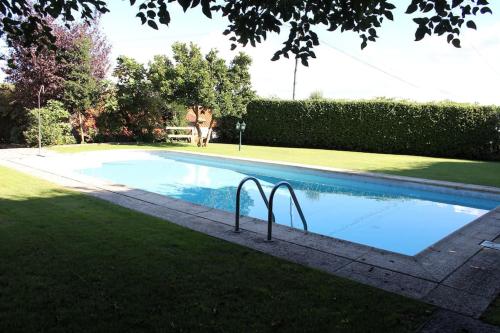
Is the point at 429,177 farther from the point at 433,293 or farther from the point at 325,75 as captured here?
the point at 325,75

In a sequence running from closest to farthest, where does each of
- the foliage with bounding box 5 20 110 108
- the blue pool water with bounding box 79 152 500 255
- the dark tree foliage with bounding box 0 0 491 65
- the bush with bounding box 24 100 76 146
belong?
the dark tree foliage with bounding box 0 0 491 65 < the blue pool water with bounding box 79 152 500 255 < the bush with bounding box 24 100 76 146 < the foliage with bounding box 5 20 110 108

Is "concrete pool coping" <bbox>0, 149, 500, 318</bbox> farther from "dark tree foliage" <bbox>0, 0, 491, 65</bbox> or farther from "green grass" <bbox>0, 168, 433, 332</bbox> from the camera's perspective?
"dark tree foliage" <bbox>0, 0, 491, 65</bbox>

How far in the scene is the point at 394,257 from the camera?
4426 mm

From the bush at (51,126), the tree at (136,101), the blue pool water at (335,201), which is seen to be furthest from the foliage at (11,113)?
the blue pool water at (335,201)

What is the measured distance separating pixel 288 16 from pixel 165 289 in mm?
2678

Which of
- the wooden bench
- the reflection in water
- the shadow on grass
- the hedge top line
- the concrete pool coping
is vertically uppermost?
the hedge top line

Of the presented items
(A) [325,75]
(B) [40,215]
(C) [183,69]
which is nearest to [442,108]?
(C) [183,69]

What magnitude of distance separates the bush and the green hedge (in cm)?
914

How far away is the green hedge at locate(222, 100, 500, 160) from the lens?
643 inches

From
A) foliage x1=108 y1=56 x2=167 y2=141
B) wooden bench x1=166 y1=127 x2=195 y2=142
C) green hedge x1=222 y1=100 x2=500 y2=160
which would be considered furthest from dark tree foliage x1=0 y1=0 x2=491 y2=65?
wooden bench x1=166 y1=127 x2=195 y2=142

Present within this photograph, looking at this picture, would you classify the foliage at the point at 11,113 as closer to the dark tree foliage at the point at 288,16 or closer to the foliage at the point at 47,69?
the foliage at the point at 47,69

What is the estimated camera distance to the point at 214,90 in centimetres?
1805

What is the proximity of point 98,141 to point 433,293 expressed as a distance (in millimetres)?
19431

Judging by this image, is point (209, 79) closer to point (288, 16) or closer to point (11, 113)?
point (11, 113)
